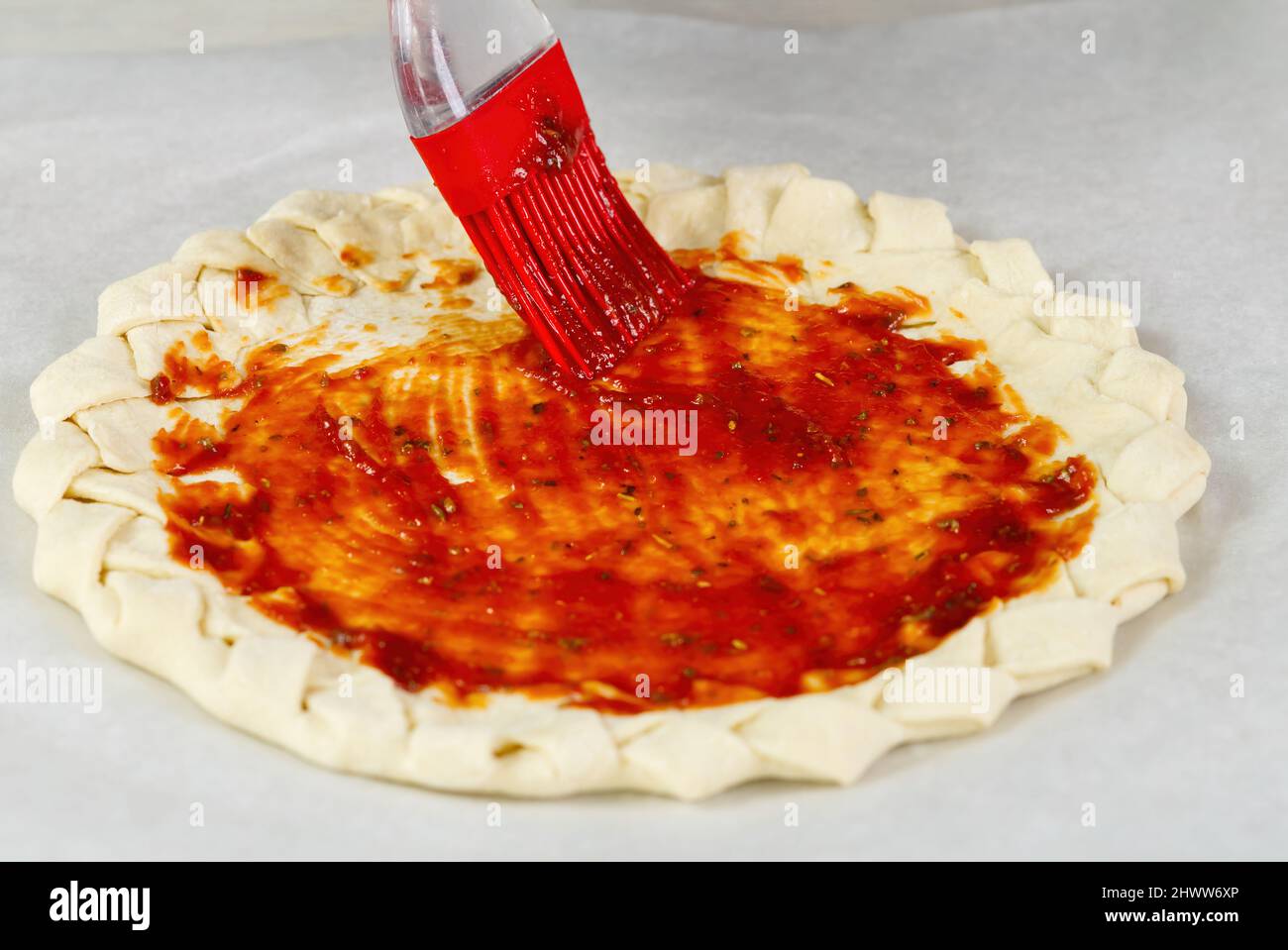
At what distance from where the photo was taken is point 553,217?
12.4ft

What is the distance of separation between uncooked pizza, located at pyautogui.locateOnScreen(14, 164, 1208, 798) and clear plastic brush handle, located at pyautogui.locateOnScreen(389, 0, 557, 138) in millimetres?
606

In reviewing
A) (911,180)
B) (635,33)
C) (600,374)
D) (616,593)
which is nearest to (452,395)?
(600,374)

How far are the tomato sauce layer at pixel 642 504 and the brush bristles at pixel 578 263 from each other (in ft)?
0.25

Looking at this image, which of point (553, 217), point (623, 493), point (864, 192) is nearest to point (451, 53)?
point (553, 217)

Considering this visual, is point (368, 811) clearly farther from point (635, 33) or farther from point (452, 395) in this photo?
point (635, 33)

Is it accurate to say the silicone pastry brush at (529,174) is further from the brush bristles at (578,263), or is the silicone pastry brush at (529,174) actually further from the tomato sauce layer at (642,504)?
the tomato sauce layer at (642,504)


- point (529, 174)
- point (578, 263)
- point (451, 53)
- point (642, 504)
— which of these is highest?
point (451, 53)

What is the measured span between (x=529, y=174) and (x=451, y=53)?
0.32 metres

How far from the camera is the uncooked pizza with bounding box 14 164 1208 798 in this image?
2910 millimetres

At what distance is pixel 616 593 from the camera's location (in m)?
3.17

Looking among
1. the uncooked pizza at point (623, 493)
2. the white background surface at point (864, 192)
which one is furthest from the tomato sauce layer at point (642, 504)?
the white background surface at point (864, 192)

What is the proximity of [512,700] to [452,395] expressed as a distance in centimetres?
103

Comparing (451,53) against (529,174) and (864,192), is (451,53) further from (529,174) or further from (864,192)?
(864,192)

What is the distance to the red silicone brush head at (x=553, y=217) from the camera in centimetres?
364
